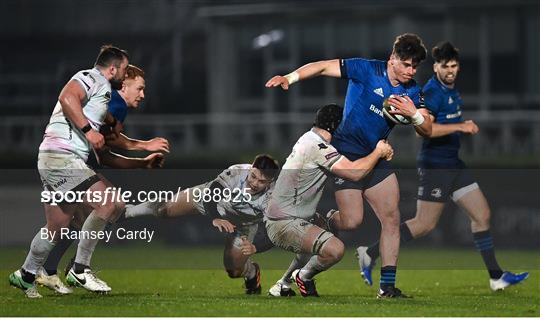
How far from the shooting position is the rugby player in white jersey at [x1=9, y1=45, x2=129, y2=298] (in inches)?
498

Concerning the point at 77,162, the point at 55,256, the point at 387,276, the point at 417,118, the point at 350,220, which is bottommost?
the point at 387,276

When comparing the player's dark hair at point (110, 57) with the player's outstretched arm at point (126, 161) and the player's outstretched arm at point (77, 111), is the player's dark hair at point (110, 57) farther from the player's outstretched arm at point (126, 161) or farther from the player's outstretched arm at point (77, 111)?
the player's outstretched arm at point (126, 161)

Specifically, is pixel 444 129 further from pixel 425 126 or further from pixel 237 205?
pixel 237 205

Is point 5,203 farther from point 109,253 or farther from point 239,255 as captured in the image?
point 239,255

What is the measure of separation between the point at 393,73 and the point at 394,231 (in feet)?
4.73

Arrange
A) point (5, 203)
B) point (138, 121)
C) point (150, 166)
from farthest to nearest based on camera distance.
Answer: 1. point (138, 121)
2. point (5, 203)
3. point (150, 166)

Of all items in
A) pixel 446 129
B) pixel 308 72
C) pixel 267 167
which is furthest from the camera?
pixel 446 129

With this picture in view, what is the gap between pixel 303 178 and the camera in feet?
41.9

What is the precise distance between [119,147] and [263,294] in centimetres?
195

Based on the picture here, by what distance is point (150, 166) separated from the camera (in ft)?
44.5

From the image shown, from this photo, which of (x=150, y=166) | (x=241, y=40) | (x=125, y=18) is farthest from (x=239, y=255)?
(x=125, y=18)

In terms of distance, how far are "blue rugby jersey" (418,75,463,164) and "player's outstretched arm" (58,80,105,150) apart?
3.81 m

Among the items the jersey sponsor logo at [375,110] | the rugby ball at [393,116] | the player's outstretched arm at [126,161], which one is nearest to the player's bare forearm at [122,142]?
Answer: the player's outstretched arm at [126,161]

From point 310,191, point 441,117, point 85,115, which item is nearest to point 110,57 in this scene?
point 85,115
